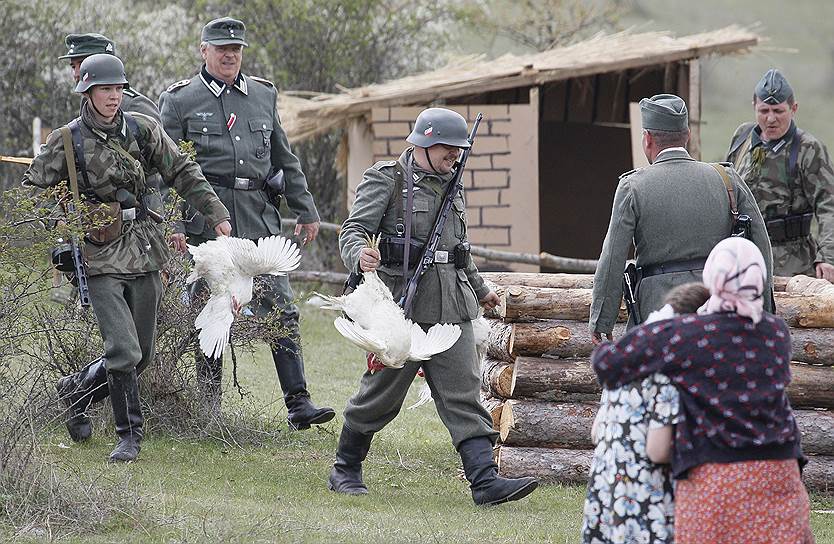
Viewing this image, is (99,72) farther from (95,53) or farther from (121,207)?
(95,53)

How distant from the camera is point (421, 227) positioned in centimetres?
687

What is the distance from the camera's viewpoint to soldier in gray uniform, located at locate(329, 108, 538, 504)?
6777mm

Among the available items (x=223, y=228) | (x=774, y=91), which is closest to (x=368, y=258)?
(x=223, y=228)

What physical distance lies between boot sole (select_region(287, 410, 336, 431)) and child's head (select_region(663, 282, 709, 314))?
410 cm

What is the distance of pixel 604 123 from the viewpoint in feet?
61.4

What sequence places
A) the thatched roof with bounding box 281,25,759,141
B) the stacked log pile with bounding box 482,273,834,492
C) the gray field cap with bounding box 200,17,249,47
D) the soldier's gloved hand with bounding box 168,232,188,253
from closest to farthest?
1. the stacked log pile with bounding box 482,273,834,492
2. the soldier's gloved hand with bounding box 168,232,188,253
3. the gray field cap with bounding box 200,17,249,47
4. the thatched roof with bounding box 281,25,759,141

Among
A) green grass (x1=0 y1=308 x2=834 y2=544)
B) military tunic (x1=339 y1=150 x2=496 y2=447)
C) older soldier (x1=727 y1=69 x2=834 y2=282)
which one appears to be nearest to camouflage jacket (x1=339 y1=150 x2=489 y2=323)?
military tunic (x1=339 y1=150 x2=496 y2=447)

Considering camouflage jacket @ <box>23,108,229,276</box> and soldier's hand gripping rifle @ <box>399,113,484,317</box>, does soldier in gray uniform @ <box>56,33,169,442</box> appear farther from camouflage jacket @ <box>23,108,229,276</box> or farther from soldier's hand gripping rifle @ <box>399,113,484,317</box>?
soldier's hand gripping rifle @ <box>399,113,484,317</box>

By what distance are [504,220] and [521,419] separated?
854 cm

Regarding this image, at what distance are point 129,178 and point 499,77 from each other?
27.0ft

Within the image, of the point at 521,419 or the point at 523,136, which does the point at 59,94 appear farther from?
the point at 521,419

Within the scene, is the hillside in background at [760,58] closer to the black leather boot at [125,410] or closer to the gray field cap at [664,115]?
the black leather boot at [125,410]

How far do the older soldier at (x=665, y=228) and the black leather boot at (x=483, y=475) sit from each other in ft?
2.82

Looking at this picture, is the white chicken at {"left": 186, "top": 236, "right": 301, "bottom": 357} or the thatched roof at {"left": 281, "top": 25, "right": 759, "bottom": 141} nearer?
the white chicken at {"left": 186, "top": 236, "right": 301, "bottom": 357}
